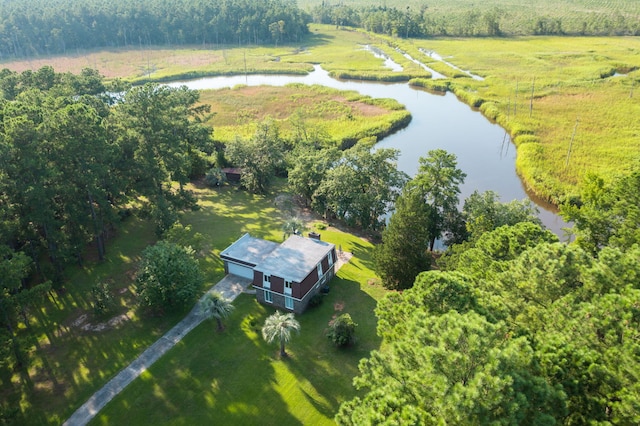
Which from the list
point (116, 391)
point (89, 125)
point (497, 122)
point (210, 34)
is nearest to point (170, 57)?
point (210, 34)

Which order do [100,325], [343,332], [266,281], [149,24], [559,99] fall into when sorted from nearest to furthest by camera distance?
[343,332] < [100,325] < [266,281] < [559,99] < [149,24]

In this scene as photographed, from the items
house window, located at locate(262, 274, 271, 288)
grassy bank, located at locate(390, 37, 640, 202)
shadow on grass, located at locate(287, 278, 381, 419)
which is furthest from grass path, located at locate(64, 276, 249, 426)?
grassy bank, located at locate(390, 37, 640, 202)

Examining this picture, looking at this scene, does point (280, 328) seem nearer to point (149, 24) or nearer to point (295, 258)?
point (295, 258)

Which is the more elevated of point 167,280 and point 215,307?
point 167,280

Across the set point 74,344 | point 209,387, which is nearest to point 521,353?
point 209,387

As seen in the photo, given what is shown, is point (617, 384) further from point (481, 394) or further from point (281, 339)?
point (281, 339)

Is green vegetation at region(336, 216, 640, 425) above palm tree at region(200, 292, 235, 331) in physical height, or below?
above

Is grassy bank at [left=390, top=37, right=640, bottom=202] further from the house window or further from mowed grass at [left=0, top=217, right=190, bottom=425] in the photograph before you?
mowed grass at [left=0, top=217, right=190, bottom=425]

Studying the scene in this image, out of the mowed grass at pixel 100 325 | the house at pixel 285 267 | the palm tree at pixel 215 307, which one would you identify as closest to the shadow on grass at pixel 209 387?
the palm tree at pixel 215 307
